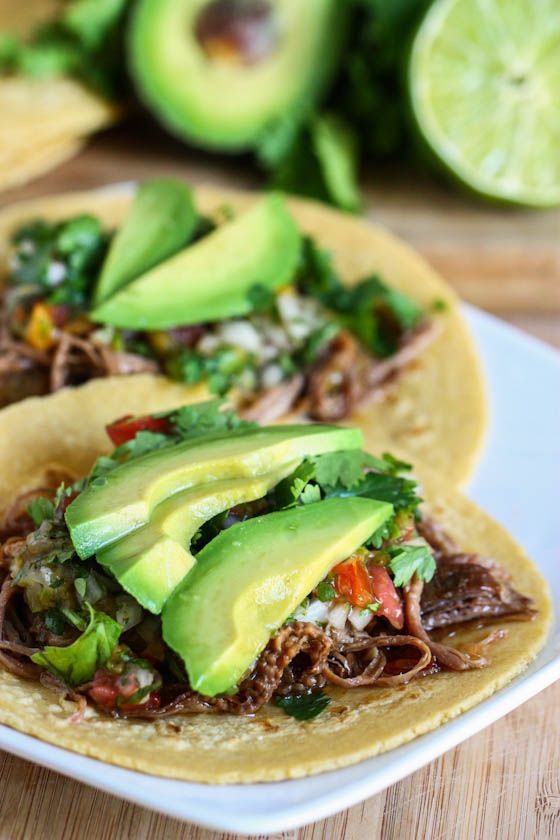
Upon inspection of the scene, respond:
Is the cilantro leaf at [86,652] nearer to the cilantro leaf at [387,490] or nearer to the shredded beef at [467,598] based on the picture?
the cilantro leaf at [387,490]

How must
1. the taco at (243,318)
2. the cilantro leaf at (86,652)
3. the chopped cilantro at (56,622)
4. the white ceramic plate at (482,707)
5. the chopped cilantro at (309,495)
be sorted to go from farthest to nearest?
the taco at (243,318) → the chopped cilantro at (309,495) → the chopped cilantro at (56,622) → the cilantro leaf at (86,652) → the white ceramic plate at (482,707)

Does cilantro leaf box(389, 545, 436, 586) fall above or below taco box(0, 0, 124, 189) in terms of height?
below

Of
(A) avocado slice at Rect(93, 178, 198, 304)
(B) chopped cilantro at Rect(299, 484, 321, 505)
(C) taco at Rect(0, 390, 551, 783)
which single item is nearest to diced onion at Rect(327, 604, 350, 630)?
(C) taco at Rect(0, 390, 551, 783)

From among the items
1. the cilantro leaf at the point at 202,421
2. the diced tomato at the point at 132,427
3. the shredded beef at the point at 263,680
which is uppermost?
the cilantro leaf at the point at 202,421

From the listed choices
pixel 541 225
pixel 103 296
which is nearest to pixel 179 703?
pixel 103 296

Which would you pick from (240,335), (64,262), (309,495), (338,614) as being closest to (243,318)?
(240,335)

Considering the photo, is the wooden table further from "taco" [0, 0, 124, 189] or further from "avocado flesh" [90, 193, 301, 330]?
"taco" [0, 0, 124, 189]

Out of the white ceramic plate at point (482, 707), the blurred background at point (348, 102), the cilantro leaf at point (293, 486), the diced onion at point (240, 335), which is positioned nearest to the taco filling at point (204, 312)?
the diced onion at point (240, 335)
